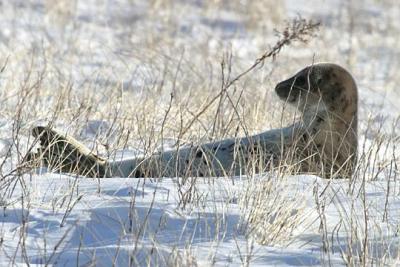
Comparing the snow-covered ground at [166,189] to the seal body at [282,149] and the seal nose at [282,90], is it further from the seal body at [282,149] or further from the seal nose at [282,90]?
the seal nose at [282,90]

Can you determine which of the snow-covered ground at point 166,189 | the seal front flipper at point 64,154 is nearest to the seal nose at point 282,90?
the snow-covered ground at point 166,189

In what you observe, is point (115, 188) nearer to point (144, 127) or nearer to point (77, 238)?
point (77, 238)

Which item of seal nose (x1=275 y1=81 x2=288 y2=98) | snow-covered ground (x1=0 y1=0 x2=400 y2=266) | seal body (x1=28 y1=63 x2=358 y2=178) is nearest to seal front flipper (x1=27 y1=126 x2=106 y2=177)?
seal body (x1=28 y1=63 x2=358 y2=178)

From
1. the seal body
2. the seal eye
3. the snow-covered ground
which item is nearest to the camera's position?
the snow-covered ground

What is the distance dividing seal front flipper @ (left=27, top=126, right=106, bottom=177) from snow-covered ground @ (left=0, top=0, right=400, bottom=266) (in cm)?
13

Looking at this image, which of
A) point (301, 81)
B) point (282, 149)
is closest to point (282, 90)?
point (301, 81)

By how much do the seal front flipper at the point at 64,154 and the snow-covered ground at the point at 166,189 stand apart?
0.41ft

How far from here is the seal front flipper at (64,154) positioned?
215 inches

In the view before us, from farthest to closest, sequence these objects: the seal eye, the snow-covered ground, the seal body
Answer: the seal eye → the seal body → the snow-covered ground

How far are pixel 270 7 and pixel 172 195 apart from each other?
10.5 meters

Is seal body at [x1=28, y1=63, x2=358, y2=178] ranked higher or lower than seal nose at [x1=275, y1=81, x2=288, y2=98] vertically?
lower

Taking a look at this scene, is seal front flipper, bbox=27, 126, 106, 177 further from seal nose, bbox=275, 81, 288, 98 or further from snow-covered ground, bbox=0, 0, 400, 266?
seal nose, bbox=275, 81, 288, 98

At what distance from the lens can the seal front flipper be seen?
5469 mm

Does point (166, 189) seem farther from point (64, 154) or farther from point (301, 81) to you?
point (301, 81)
